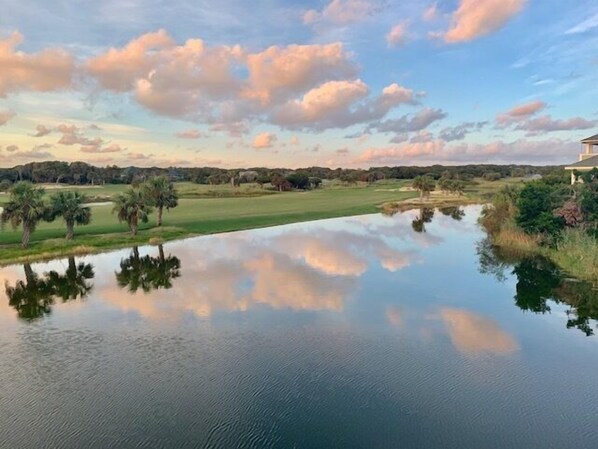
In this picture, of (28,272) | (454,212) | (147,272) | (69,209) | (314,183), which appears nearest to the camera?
(28,272)

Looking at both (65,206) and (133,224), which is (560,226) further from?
(65,206)

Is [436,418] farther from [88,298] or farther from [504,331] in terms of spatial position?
[88,298]

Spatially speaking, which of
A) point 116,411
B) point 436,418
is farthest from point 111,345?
point 436,418

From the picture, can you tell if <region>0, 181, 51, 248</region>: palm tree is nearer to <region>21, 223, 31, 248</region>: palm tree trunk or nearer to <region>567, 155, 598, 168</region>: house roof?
<region>21, 223, 31, 248</region>: palm tree trunk

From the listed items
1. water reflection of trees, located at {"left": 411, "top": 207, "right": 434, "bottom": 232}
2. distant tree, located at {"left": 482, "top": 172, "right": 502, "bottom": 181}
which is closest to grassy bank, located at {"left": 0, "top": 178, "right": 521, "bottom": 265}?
water reflection of trees, located at {"left": 411, "top": 207, "right": 434, "bottom": 232}

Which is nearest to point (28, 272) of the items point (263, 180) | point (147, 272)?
point (147, 272)
